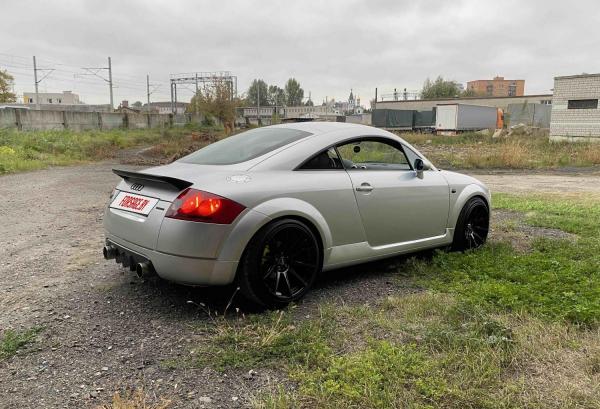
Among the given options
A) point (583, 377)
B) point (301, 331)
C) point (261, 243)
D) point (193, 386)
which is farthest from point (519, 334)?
point (193, 386)

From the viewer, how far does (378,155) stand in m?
4.98

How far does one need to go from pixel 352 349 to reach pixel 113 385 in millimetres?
1407

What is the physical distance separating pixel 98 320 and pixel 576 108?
31.8 metres

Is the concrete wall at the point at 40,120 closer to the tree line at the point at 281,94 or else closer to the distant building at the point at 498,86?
the tree line at the point at 281,94

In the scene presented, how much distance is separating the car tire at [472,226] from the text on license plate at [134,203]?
3.22 m

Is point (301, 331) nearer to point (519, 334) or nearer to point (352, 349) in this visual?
point (352, 349)

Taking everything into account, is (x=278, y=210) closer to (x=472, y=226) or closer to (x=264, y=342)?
(x=264, y=342)

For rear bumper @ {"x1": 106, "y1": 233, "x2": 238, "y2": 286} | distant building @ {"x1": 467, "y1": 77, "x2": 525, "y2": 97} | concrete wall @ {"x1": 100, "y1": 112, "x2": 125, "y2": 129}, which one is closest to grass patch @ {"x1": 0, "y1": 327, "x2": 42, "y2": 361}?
rear bumper @ {"x1": 106, "y1": 233, "x2": 238, "y2": 286}

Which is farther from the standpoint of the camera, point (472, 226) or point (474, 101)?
point (474, 101)

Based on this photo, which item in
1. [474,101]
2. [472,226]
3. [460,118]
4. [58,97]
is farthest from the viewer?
[58,97]

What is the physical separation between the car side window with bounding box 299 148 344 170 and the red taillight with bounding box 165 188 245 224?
32.8 inches

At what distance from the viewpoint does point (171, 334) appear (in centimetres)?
334

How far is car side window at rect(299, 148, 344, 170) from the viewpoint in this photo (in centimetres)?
405

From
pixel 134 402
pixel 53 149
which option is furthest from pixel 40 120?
pixel 134 402
